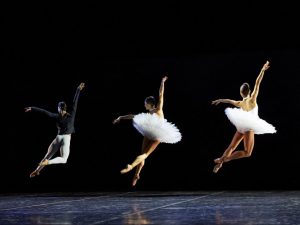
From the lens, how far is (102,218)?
12.6 feet

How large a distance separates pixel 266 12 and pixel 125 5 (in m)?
1.92

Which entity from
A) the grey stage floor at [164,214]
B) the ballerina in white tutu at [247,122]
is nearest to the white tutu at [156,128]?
the ballerina in white tutu at [247,122]

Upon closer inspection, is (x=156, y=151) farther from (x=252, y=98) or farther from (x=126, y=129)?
(x=252, y=98)

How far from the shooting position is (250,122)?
6453mm

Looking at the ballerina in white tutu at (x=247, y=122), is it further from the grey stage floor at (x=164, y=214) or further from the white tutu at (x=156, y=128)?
the grey stage floor at (x=164, y=214)

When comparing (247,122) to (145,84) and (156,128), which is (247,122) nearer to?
(156,128)

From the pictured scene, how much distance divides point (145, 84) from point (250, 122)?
Answer: 2.12m

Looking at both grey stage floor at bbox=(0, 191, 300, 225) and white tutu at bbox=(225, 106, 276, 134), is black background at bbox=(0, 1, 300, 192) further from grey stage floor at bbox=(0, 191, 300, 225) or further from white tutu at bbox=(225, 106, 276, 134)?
grey stage floor at bbox=(0, 191, 300, 225)

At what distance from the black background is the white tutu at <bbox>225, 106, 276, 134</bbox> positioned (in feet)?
2.94

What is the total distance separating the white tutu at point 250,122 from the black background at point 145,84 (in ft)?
2.94

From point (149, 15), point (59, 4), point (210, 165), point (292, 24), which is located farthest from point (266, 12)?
point (59, 4)

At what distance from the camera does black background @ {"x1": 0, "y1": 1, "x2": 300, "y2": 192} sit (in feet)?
22.7

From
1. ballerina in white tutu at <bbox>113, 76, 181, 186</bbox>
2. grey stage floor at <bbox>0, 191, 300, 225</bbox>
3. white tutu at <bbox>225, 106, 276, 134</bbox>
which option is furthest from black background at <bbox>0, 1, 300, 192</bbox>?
grey stage floor at <bbox>0, 191, 300, 225</bbox>

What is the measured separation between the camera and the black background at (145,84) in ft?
22.7
